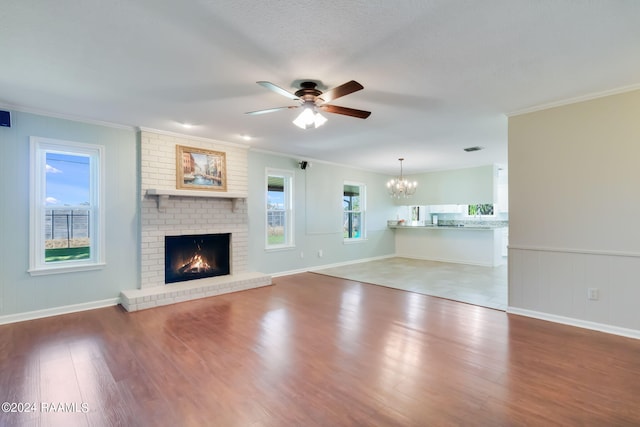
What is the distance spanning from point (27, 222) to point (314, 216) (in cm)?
479

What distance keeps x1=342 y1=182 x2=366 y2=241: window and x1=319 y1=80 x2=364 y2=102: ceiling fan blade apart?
5079 millimetres

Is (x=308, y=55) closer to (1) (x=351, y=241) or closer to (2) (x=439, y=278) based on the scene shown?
(2) (x=439, y=278)

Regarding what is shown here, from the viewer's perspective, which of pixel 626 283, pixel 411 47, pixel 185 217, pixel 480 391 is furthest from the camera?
pixel 185 217

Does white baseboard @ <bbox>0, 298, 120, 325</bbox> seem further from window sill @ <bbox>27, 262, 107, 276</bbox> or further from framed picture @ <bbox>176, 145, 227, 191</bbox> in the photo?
framed picture @ <bbox>176, 145, 227, 191</bbox>

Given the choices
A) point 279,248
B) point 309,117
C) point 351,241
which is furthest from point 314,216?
point 309,117

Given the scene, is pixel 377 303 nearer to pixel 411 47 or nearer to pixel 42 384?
pixel 411 47

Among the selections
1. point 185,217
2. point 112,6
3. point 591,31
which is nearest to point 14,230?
point 185,217

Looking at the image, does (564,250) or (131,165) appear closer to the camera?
(564,250)

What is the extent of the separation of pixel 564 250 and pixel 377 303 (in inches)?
94.3

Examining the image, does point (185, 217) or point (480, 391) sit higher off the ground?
point (185, 217)

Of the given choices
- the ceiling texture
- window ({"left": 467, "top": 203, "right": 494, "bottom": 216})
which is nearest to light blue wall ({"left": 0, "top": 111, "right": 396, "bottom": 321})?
the ceiling texture

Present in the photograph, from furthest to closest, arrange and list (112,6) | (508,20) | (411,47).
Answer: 1. (411,47)
2. (508,20)
3. (112,6)

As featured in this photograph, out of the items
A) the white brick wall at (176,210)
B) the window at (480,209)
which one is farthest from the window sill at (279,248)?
the window at (480,209)

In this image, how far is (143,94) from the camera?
3.17 metres
